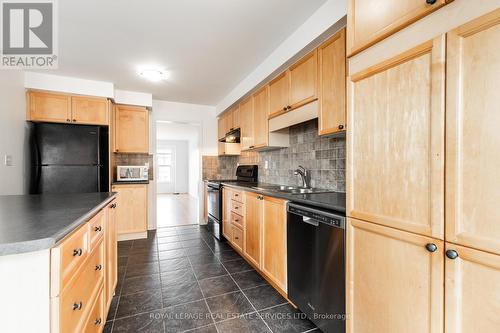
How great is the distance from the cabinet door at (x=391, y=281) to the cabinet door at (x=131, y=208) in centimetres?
335

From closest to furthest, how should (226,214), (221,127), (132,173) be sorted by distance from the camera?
(226,214) < (132,173) < (221,127)

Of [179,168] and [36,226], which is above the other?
[179,168]

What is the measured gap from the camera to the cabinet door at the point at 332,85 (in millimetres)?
1686

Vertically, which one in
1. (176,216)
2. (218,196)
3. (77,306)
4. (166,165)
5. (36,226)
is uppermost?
(166,165)

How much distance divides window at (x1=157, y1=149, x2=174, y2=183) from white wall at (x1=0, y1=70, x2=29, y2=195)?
23.0 ft

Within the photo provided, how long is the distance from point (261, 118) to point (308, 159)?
85cm

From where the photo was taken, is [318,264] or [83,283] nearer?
[83,283]

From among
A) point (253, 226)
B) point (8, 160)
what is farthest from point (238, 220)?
point (8, 160)

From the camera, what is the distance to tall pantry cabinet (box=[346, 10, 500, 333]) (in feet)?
2.46

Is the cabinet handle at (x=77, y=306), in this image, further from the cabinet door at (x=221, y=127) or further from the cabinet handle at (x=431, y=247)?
the cabinet door at (x=221, y=127)

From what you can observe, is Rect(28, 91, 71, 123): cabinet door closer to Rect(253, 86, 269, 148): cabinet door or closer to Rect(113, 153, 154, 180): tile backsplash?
Rect(113, 153, 154, 180): tile backsplash

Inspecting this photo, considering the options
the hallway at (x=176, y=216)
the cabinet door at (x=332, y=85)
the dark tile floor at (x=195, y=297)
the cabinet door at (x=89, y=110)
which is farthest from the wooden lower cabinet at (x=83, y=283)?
the hallway at (x=176, y=216)

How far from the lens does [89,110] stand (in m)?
3.32

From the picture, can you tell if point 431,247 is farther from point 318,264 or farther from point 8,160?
point 8,160
